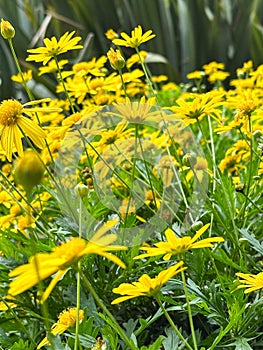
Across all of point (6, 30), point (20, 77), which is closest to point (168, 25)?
point (20, 77)

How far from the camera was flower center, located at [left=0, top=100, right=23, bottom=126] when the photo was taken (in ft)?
2.13

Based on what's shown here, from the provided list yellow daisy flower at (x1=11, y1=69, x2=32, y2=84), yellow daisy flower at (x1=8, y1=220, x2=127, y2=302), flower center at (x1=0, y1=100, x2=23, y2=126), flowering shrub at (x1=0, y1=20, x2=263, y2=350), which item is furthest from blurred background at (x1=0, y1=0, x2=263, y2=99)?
yellow daisy flower at (x1=8, y1=220, x2=127, y2=302)

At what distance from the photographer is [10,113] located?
0.65 m

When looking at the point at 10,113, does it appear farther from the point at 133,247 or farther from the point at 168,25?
the point at 168,25

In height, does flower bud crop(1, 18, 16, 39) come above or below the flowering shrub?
above

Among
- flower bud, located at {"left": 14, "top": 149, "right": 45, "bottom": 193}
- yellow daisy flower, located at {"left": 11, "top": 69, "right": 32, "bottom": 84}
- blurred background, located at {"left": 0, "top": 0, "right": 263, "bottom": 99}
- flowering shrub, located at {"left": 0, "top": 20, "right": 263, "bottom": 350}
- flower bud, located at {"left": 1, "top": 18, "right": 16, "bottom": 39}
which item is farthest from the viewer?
blurred background, located at {"left": 0, "top": 0, "right": 263, "bottom": 99}

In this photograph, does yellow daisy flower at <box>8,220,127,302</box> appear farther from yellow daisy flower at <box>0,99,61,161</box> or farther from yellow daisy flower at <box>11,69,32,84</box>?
yellow daisy flower at <box>11,69,32,84</box>

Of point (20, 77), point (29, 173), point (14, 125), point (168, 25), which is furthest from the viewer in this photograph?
point (168, 25)

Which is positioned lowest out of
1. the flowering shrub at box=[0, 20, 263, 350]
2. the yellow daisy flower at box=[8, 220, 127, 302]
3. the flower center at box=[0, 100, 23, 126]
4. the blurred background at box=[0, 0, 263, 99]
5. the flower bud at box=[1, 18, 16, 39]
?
the blurred background at box=[0, 0, 263, 99]

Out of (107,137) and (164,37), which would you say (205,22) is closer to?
(164,37)

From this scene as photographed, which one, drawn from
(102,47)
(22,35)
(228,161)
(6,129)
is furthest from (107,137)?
(102,47)

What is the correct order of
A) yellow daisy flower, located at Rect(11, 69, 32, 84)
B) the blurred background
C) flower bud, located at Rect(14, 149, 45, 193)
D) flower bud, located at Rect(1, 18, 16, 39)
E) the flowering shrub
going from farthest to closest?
the blurred background → yellow daisy flower, located at Rect(11, 69, 32, 84) → flower bud, located at Rect(1, 18, 16, 39) → the flowering shrub → flower bud, located at Rect(14, 149, 45, 193)

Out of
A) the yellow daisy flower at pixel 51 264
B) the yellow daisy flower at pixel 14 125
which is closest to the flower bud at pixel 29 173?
the yellow daisy flower at pixel 51 264

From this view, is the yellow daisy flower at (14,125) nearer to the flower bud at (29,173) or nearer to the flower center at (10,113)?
the flower center at (10,113)
